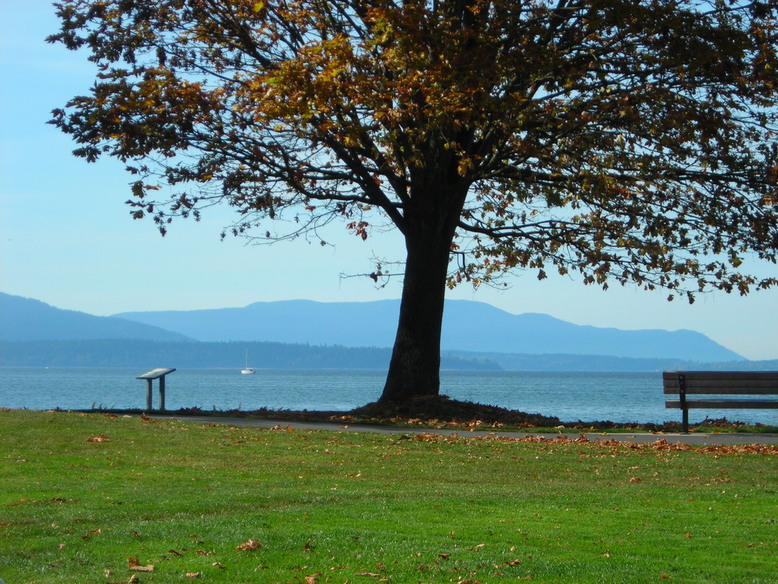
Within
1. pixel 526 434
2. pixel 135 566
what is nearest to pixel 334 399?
pixel 526 434

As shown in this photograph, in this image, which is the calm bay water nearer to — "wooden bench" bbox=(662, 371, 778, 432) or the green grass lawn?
the green grass lawn

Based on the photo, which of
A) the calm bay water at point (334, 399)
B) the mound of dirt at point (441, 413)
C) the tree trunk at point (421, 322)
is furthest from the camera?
the calm bay water at point (334, 399)

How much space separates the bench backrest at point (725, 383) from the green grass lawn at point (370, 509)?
3188 mm

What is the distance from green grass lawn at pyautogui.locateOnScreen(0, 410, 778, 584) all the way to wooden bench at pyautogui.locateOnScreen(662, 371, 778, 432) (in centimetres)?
294

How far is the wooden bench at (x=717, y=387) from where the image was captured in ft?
55.5

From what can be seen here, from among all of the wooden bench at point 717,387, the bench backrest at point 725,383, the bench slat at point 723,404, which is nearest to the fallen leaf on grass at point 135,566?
the bench slat at point 723,404

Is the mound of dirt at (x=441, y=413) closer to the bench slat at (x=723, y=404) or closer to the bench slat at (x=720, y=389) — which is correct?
the bench slat at (x=720, y=389)

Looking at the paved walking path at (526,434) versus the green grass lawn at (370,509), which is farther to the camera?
the paved walking path at (526,434)

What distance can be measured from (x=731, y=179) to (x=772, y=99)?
1657 mm

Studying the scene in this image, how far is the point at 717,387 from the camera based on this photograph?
56.5 feet

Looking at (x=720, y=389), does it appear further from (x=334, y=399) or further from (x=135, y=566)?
(x=334, y=399)

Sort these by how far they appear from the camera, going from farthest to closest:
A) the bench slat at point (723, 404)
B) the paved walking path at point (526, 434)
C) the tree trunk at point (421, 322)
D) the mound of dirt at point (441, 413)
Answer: the tree trunk at point (421, 322)
the mound of dirt at point (441, 413)
the bench slat at point (723, 404)
the paved walking path at point (526, 434)

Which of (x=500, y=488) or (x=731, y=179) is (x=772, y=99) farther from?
(x=500, y=488)

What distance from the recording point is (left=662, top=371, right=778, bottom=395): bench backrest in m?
17.0
